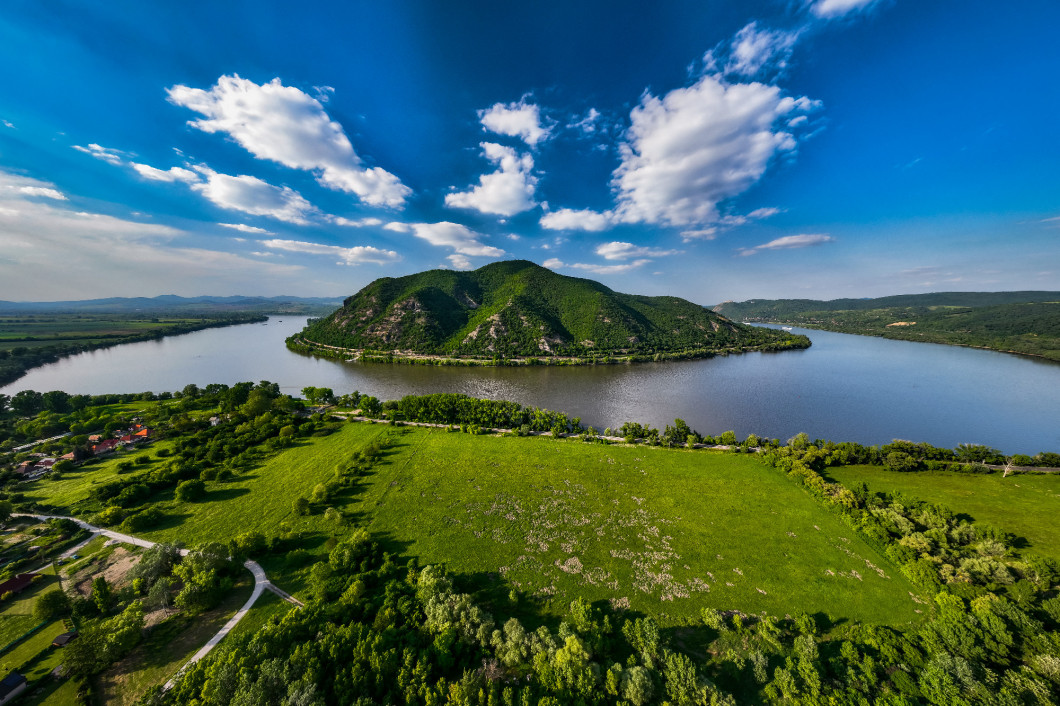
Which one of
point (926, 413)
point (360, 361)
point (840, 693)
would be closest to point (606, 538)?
point (840, 693)

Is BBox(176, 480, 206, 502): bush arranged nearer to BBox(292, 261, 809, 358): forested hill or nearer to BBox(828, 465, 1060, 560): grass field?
BBox(828, 465, 1060, 560): grass field

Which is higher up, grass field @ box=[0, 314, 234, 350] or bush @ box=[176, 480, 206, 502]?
grass field @ box=[0, 314, 234, 350]

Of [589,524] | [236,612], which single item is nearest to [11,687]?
[236,612]

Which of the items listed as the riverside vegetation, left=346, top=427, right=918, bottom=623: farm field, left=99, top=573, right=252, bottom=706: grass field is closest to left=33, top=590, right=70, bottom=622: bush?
the riverside vegetation

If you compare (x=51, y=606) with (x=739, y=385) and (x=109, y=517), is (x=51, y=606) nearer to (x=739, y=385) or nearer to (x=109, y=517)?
(x=109, y=517)

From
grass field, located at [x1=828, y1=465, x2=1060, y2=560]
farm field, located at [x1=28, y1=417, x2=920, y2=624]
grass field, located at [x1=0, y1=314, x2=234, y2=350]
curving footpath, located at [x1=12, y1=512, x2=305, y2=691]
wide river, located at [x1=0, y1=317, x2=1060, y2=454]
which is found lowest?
curving footpath, located at [x1=12, y1=512, x2=305, y2=691]
